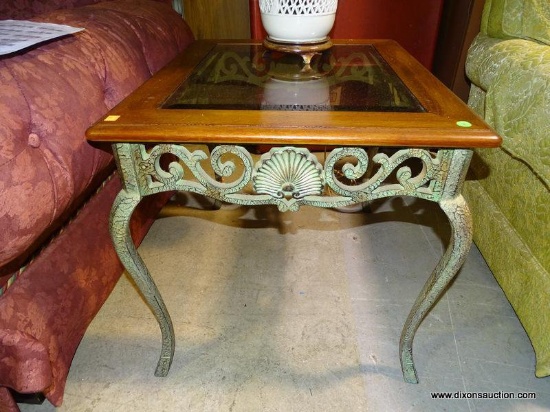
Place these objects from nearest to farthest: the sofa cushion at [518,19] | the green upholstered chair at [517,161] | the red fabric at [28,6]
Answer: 1. the green upholstered chair at [517,161]
2. the sofa cushion at [518,19]
3. the red fabric at [28,6]

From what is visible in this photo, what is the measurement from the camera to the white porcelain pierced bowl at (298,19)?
0.78 metres

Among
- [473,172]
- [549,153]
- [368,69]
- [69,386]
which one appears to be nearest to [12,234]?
[69,386]

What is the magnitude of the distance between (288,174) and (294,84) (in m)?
0.24

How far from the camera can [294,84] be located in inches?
29.4

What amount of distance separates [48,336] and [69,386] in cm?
17

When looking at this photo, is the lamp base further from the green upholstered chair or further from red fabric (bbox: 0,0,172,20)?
red fabric (bbox: 0,0,172,20)

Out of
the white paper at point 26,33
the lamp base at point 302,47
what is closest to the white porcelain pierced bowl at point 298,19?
the lamp base at point 302,47

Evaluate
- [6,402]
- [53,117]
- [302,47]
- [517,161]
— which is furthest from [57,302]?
[517,161]

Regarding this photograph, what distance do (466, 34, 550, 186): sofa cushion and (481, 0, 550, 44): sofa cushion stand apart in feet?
0.10

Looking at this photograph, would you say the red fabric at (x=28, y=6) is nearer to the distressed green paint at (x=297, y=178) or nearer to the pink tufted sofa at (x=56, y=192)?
the pink tufted sofa at (x=56, y=192)

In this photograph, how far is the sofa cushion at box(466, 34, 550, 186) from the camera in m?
0.73

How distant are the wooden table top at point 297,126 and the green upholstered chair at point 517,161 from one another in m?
0.23

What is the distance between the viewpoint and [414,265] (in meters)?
1.12

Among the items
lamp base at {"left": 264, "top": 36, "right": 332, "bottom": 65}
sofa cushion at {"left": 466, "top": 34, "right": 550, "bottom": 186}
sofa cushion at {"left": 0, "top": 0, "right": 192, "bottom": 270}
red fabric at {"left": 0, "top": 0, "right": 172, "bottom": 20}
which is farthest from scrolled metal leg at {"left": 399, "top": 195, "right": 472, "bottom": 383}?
red fabric at {"left": 0, "top": 0, "right": 172, "bottom": 20}
